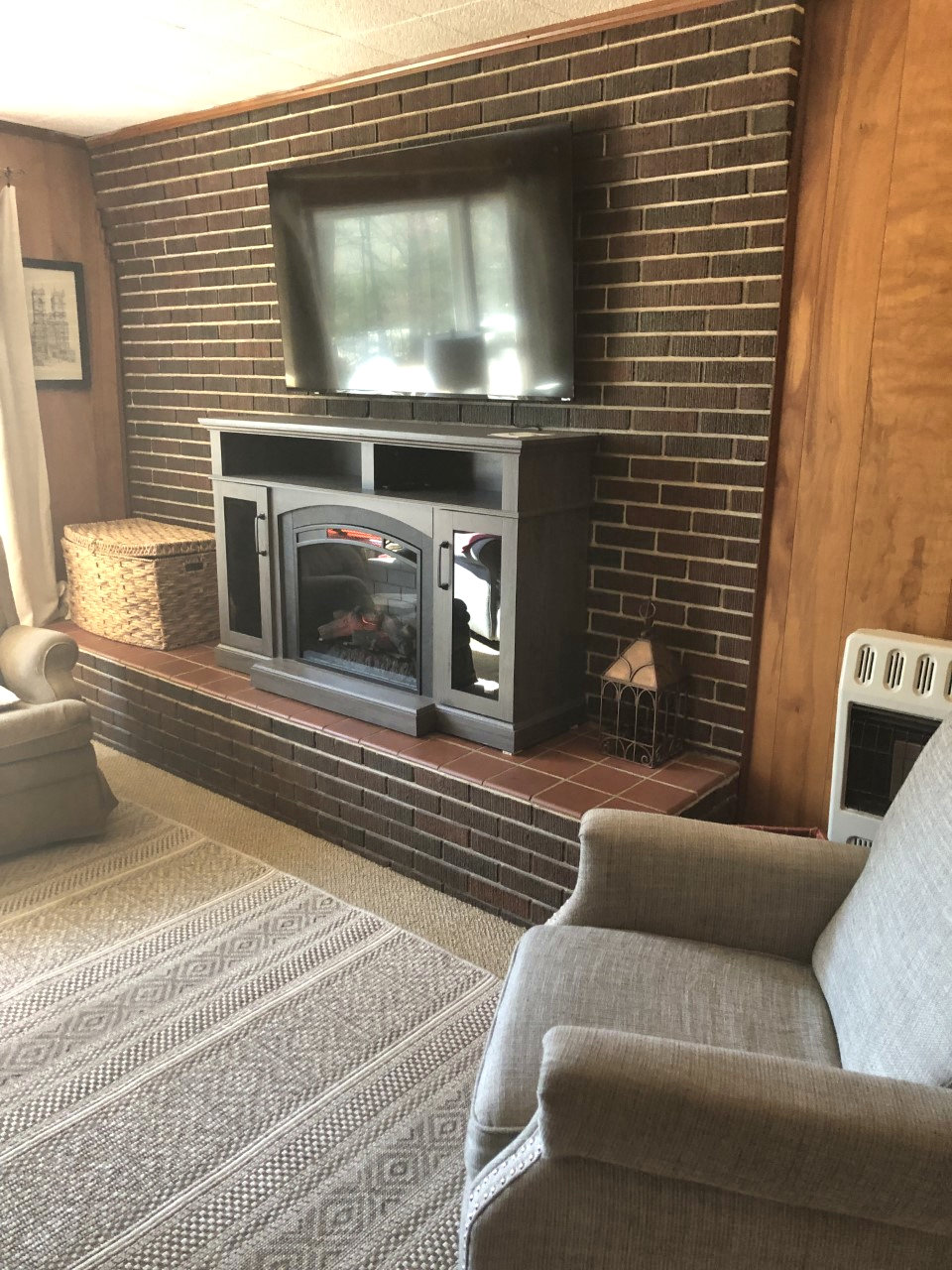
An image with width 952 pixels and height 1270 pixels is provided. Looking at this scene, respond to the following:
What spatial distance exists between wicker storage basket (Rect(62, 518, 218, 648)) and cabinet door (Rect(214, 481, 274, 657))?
9.9 inches

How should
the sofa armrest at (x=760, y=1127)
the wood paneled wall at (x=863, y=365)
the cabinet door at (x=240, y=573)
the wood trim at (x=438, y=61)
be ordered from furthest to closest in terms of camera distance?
1. the cabinet door at (x=240, y=573)
2. the wood trim at (x=438, y=61)
3. the wood paneled wall at (x=863, y=365)
4. the sofa armrest at (x=760, y=1127)

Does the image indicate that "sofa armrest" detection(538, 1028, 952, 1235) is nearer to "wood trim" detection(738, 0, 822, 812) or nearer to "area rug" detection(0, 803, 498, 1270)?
"area rug" detection(0, 803, 498, 1270)

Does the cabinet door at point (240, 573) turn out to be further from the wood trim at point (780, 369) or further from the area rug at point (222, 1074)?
the wood trim at point (780, 369)

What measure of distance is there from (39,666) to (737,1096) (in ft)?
8.28

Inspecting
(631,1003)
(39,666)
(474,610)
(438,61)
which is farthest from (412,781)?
(438,61)

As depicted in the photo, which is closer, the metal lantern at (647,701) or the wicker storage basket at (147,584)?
the metal lantern at (647,701)

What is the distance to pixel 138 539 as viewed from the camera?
12.7ft

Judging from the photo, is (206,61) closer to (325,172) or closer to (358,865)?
(325,172)

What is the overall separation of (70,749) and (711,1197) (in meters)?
2.32

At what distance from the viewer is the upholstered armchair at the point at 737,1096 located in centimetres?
115

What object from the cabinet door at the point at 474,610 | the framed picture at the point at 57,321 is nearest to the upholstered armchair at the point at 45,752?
the cabinet door at the point at 474,610

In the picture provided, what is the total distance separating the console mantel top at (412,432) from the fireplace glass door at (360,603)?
0.30 m

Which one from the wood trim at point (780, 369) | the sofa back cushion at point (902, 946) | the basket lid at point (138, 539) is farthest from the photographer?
the basket lid at point (138, 539)

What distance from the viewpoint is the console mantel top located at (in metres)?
2.66
